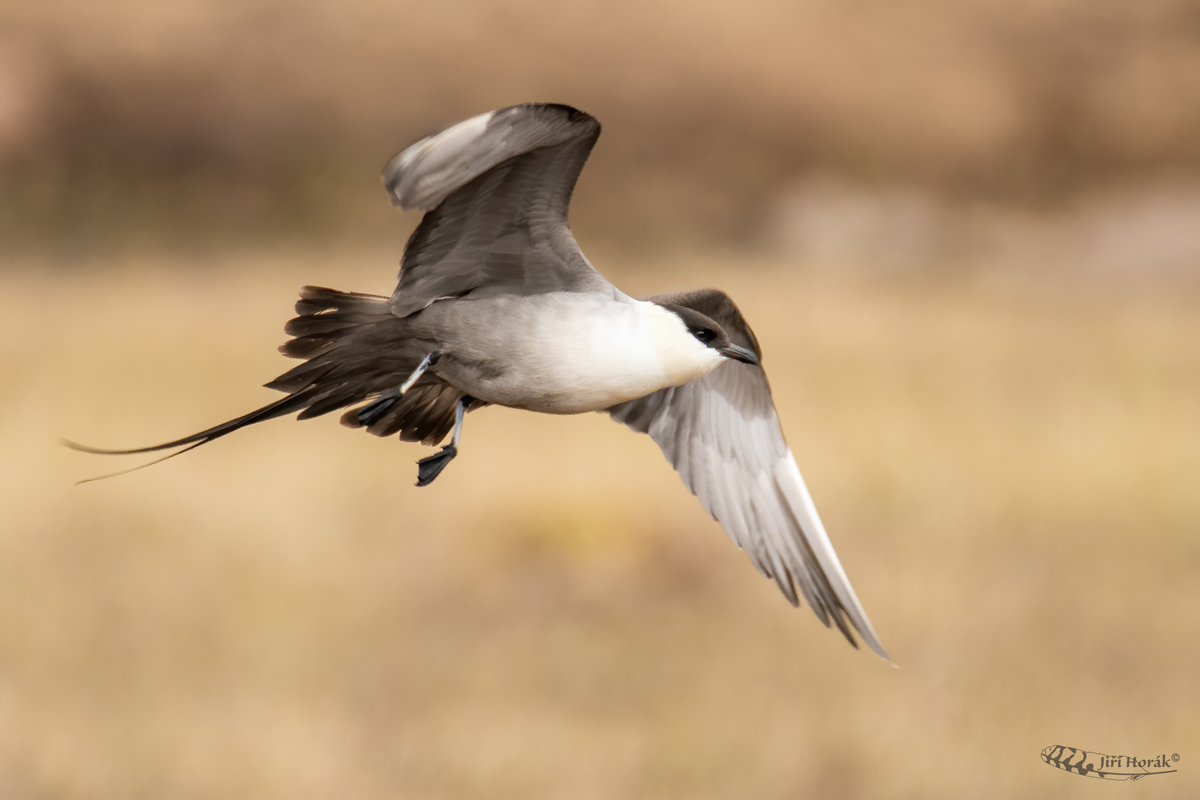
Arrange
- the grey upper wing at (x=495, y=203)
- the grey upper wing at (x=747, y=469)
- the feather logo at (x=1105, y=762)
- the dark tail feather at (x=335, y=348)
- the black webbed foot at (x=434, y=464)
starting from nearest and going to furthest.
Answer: the grey upper wing at (x=495, y=203)
the black webbed foot at (x=434, y=464)
the dark tail feather at (x=335, y=348)
the grey upper wing at (x=747, y=469)
the feather logo at (x=1105, y=762)

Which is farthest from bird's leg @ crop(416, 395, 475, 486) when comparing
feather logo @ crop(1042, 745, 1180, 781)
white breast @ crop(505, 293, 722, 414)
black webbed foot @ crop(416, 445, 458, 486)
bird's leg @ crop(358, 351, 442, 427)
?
feather logo @ crop(1042, 745, 1180, 781)

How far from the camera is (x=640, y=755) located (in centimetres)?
824

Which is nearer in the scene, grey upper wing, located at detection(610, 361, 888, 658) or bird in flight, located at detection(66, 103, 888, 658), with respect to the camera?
bird in flight, located at detection(66, 103, 888, 658)

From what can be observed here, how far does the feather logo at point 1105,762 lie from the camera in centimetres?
724

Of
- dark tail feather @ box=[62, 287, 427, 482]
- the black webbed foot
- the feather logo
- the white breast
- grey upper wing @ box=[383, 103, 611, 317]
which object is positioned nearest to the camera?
grey upper wing @ box=[383, 103, 611, 317]

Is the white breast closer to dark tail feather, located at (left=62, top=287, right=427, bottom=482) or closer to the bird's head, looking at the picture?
the bird's head

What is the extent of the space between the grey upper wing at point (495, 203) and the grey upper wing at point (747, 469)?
851 millimetres

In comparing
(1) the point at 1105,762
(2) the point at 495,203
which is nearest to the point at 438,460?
(2) the point at 495,203

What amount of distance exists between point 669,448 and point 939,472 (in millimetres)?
8422

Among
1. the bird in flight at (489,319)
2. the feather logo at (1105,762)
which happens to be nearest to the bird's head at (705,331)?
the bird in flight at (489,319)

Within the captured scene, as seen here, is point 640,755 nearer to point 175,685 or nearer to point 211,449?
point 175,685

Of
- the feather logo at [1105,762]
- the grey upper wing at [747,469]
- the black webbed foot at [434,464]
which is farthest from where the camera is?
the feather logo at [1105,762]

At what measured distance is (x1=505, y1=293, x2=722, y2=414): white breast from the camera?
2521 mm

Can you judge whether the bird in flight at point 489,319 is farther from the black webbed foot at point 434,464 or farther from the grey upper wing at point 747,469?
the grey upper wing at point 747,469
